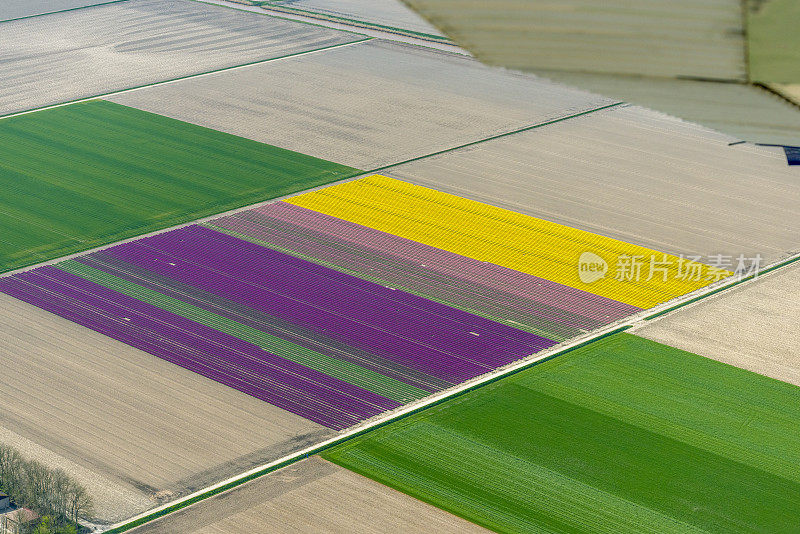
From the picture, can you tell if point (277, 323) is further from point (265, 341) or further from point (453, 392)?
point (453, 392)

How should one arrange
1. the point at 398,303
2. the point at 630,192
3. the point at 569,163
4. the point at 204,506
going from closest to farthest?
1. the point at 204,506
2. the point at 398,303
3. the point at 630,192
4. the point at 569,163

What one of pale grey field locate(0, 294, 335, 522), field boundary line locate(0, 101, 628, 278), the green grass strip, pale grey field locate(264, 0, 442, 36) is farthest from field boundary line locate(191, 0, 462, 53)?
pale grey field locate(0, 294, 335, 522)

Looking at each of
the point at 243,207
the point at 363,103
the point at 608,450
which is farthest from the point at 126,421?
the point at 363,103

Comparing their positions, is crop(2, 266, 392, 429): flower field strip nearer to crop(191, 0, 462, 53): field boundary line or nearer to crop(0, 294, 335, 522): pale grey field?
crop(0, 294, 335, 522): pale grey field

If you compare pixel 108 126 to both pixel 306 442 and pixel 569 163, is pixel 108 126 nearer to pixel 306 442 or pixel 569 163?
pixel 569 163

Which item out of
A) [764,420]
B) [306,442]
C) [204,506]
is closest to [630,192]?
[764,420]

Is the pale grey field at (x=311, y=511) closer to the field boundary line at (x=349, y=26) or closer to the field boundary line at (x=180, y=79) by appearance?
the field boundary line at (x=180, y=79)
